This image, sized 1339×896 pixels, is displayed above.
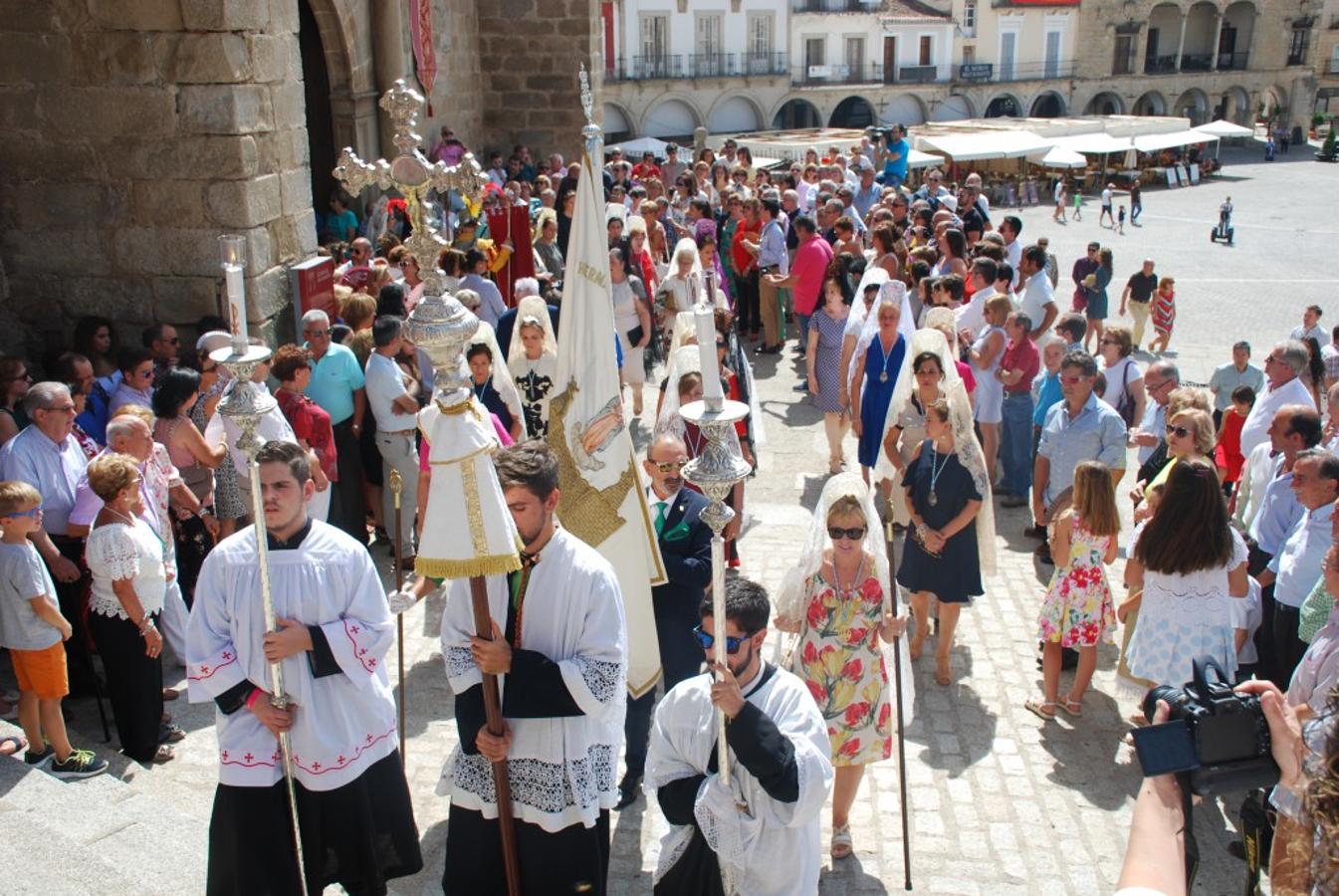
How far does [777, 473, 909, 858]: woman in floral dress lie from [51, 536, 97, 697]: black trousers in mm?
3323

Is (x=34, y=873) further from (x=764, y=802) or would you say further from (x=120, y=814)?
(x=764, y=802)

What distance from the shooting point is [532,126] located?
19.0 meters

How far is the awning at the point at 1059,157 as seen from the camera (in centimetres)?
3462

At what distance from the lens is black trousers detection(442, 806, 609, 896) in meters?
3.86

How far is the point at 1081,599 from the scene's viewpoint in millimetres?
5992

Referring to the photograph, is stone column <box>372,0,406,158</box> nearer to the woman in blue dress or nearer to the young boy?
the woman in blue dress

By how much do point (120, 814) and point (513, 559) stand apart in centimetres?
219

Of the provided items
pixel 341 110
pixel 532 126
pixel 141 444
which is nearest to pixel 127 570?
pixel 141 444

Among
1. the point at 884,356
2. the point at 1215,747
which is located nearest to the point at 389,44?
the point at 884,356

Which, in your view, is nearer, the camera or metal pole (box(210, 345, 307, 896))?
the camera

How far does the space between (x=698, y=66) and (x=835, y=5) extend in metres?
7.35

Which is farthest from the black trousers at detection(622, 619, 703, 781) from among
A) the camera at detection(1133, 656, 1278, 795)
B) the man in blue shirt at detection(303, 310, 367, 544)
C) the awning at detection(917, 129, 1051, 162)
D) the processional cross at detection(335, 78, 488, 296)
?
the awning at detection(917, 129, 1051, 162)

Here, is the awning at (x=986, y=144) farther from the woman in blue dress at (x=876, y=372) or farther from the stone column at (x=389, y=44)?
the woman in blue dress at (x=876, y=372)

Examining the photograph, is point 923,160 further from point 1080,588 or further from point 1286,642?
point 1286,642
